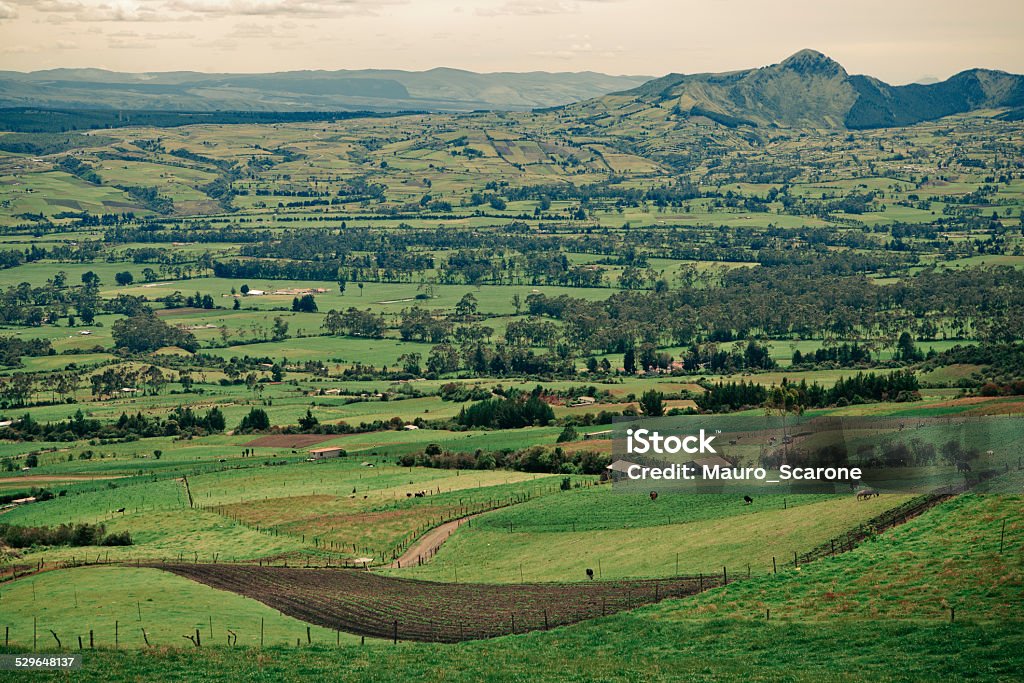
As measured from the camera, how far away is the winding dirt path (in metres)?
62.8

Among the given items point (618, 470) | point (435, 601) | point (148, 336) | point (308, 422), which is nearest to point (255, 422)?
point (308, 422)

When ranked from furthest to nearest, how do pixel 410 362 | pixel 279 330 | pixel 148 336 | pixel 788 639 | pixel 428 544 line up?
1. pixel 279 330
2. pixel 148 336
3. pixel 410 362
4. pixel 428 544
5. pixel 788 639

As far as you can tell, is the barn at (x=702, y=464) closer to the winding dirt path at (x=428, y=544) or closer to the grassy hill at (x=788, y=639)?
the winding dirt path at (x=428, y=544)

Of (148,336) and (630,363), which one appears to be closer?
(630,363)

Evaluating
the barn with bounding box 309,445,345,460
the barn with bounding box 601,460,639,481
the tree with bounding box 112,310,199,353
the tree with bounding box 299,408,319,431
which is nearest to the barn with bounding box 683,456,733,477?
the barn with bounding box 601,460,639,481

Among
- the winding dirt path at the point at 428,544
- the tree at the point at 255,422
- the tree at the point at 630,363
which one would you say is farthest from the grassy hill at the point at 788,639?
the tree at the point at 630,363

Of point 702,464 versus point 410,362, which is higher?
point 702,464

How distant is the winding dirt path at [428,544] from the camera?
206ft

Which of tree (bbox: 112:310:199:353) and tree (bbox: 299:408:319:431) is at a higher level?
tree (bbox: 299:408:319:431)

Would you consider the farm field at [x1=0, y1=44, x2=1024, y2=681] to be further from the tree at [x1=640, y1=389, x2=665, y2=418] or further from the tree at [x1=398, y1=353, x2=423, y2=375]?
the tree at [x1=398, y1=353, x2=423, y2=375]

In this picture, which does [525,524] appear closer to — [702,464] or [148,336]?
[702,464]

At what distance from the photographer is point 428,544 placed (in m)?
66.6

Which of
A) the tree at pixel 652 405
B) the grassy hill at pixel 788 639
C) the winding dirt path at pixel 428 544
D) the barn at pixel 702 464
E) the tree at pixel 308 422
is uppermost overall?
the grassy hill at pixel 788 639

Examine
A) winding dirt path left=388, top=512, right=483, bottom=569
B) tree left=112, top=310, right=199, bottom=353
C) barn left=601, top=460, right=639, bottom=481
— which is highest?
barn left=601, top=460, right=639, bottom=481
